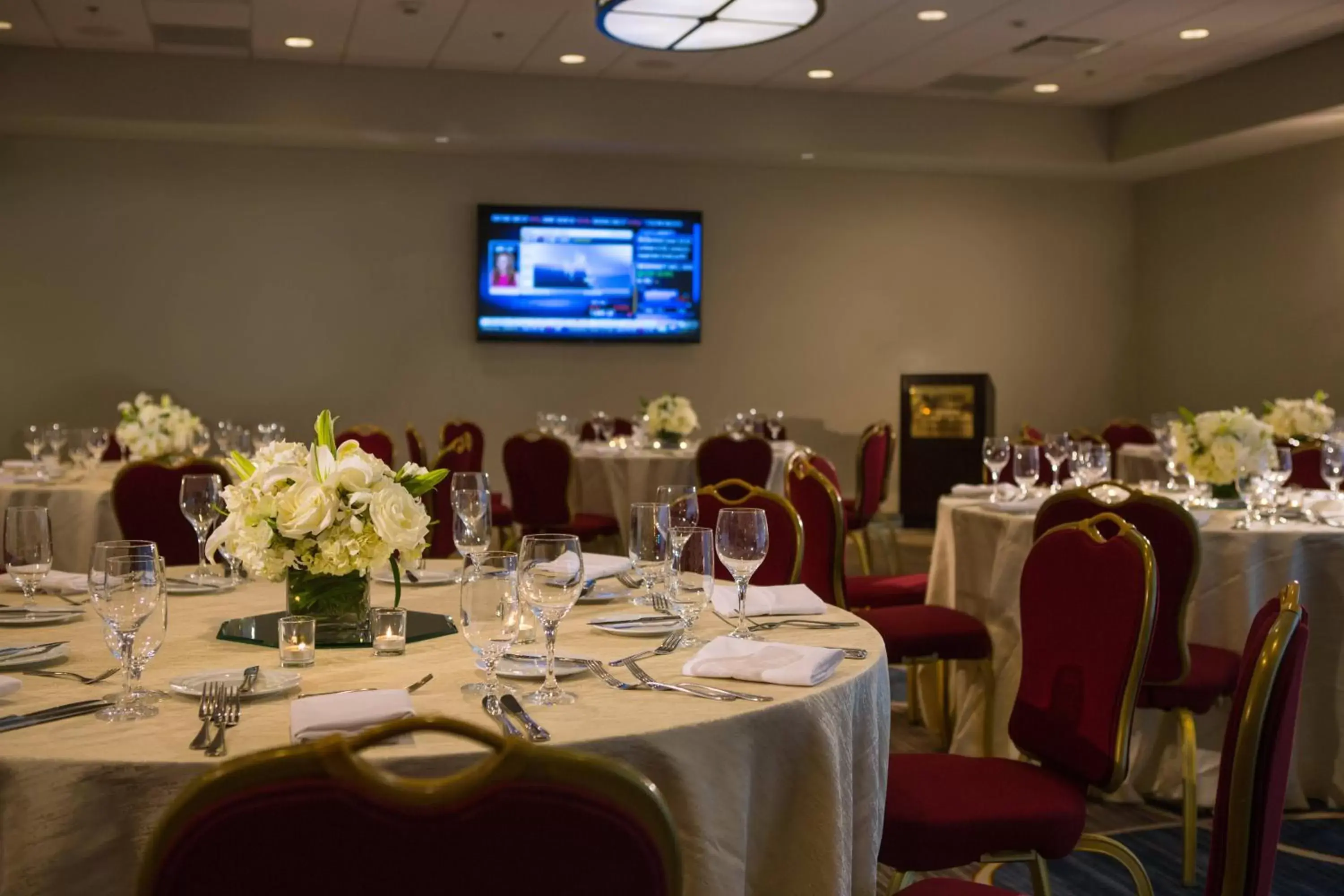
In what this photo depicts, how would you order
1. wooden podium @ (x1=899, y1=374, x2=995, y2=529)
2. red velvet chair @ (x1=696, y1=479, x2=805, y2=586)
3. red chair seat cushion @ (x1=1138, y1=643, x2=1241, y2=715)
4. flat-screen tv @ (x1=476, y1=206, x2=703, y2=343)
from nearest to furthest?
red velvet chair @ (x1=696, y1=479, x2=805, y2=586) < red chair seat cushion @ (x1=1138, y1=643, x2=1241, y2=715) < flat-screen tv @ (x1=476, y1=206, x2=703, y2=343) < wooden podium @ (x1=899, y1=374, x2=995, y2=529)

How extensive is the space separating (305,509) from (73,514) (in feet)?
11.0

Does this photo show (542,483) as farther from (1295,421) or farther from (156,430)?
(1295,421)

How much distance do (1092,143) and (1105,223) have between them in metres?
1.17

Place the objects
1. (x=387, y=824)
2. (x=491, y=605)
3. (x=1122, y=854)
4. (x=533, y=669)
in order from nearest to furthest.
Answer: (x=387, y=824), (x=491, y=605), (x=533, y=669), (x=1122, y=854)

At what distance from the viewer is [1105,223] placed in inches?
462

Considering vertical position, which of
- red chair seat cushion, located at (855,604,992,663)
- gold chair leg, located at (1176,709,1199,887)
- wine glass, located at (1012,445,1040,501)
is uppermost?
wine glass, located at (1012,445,1040,501)

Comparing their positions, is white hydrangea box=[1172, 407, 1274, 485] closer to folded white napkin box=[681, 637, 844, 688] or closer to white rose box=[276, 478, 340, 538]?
folded white napkin box=[681, 637, 844, 688]

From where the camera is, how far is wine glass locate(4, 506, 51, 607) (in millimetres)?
2414

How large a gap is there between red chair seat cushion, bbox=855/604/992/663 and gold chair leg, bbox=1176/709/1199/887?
0.61 m

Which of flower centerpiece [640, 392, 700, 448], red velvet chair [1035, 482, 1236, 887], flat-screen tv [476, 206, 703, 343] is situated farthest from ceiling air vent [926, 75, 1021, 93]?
red velvet chair [1035, 482, 1236, 887]

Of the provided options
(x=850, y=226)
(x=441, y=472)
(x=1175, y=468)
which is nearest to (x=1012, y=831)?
(x=441, y=472)

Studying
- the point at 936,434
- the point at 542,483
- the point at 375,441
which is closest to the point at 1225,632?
the point at 542,483

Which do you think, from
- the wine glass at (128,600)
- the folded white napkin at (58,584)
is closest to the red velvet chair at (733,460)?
the folded white napkin at (58,584)

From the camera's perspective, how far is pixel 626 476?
23.4ft
